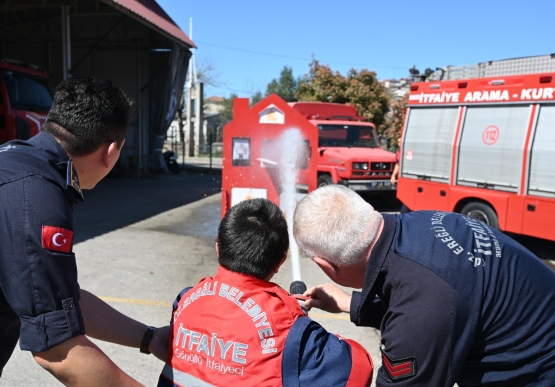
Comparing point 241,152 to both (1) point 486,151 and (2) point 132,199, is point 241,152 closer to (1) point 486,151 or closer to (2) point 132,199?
(1) point 486,151

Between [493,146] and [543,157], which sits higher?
[493,146]

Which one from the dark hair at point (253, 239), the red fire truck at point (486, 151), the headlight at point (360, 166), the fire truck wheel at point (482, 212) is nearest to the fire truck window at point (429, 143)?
the red fire truck at point (486, 151)

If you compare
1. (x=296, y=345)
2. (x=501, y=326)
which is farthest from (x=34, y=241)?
(x=501, y=326)

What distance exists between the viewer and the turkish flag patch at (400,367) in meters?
1.74

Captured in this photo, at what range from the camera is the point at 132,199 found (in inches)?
544

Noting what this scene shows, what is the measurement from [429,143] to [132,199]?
7547 millimetres

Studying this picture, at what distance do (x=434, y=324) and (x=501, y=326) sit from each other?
295 millimetres

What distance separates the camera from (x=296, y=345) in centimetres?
172

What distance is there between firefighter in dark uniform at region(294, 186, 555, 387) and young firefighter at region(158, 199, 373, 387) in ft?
0.55

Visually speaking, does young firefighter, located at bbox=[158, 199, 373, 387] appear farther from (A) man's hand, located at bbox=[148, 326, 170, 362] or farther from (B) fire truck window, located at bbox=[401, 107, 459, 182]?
(B) fire truck window, located at bbox=[401, 107, 459, 182]

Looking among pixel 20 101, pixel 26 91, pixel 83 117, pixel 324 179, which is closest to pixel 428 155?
pixel 324 179

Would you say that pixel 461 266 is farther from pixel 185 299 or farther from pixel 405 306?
pixel 185 299

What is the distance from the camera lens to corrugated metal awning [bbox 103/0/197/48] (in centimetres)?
1396

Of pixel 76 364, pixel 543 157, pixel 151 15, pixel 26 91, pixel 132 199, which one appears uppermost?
pixel 151 15
